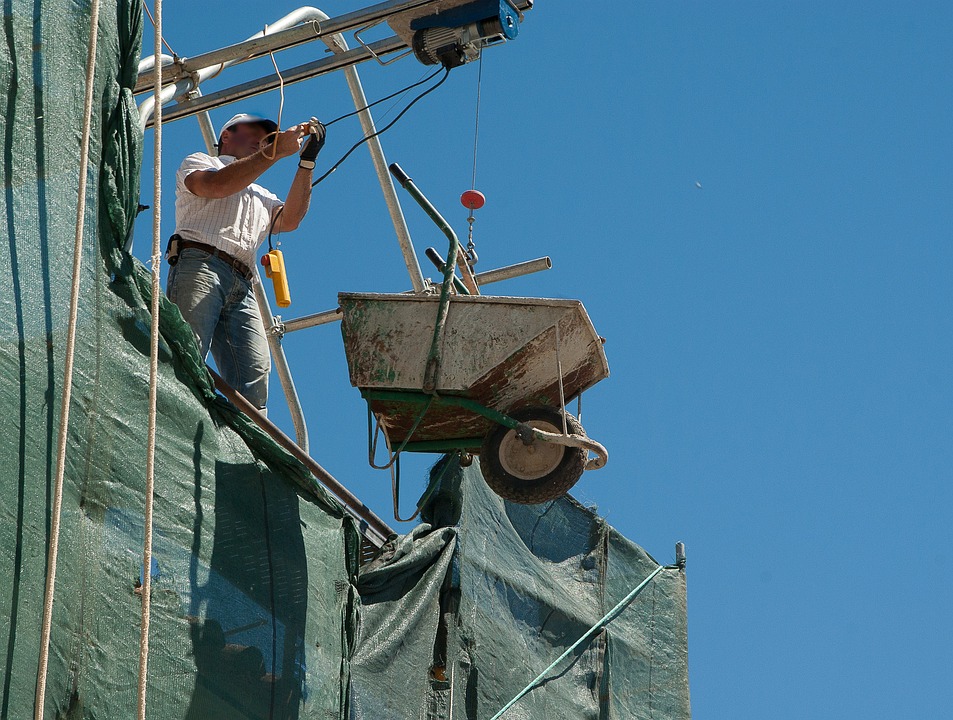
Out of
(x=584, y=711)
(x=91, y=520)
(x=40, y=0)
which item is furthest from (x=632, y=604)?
(x=40, y=0)

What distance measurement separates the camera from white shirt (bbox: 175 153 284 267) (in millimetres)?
6816

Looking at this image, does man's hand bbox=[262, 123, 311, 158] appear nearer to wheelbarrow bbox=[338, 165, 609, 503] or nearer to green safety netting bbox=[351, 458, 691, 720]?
wheelbarrow bbox=[338, 165, 609, 503]

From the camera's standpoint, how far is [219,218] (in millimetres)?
6875

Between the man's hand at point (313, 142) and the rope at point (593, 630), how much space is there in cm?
286

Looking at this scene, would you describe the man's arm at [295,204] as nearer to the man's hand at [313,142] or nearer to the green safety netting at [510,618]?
the man's hand at [313,142]

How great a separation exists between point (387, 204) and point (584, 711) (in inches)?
149

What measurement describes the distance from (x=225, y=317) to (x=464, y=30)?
1.71 meters

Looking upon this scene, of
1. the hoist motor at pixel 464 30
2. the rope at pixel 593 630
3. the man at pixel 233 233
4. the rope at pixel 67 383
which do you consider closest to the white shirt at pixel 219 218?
the man at pixel 233 233

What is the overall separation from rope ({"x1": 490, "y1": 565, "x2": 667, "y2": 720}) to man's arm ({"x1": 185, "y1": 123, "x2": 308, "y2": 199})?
2.90 meters

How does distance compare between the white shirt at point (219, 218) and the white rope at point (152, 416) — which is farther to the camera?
the white shirt at point (219, 218)

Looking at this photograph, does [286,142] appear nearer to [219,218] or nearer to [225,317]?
[219,218]

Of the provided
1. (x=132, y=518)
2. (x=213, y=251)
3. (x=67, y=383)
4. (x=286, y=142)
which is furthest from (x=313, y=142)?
(x=67, y=383)

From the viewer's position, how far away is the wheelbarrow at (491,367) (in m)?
6.88

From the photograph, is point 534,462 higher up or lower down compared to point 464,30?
lower down
